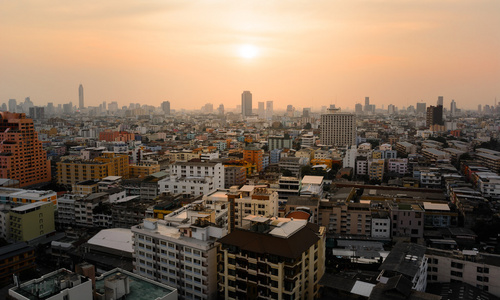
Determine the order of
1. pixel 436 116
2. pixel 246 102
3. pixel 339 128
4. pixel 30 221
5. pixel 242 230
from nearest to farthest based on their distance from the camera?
pixel 242 230, pixel 30 221, pixel 339 128, pixel 436 116, pixel 246 102

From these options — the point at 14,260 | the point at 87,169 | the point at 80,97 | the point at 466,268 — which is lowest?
the point at 14,260

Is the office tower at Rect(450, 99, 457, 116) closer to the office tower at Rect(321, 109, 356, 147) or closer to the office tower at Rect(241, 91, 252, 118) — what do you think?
the office tower at Rect(241, 91, 252, 118)

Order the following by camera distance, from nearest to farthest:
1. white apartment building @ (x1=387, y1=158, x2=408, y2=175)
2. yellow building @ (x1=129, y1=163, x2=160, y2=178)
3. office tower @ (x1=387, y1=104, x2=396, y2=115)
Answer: yellow building @ (x1=129, y1=163, x2=160, y2=178), white apartment building @ (x1=387, y1=158, x2=408, y2=175), office tower @ (x1=387, y1=104, x2=396, y2=115)

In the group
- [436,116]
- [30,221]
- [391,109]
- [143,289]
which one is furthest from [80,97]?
[143,289]

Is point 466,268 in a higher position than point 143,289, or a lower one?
lower

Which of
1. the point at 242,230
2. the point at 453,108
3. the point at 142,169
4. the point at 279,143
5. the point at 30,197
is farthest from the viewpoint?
the point at 453,108

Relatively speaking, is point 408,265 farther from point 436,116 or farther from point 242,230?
point 436,116

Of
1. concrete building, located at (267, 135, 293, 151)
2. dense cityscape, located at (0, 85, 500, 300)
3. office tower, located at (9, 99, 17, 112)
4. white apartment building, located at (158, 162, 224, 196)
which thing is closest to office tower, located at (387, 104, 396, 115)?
concrete building, located at (267, 135, 293, 151)
